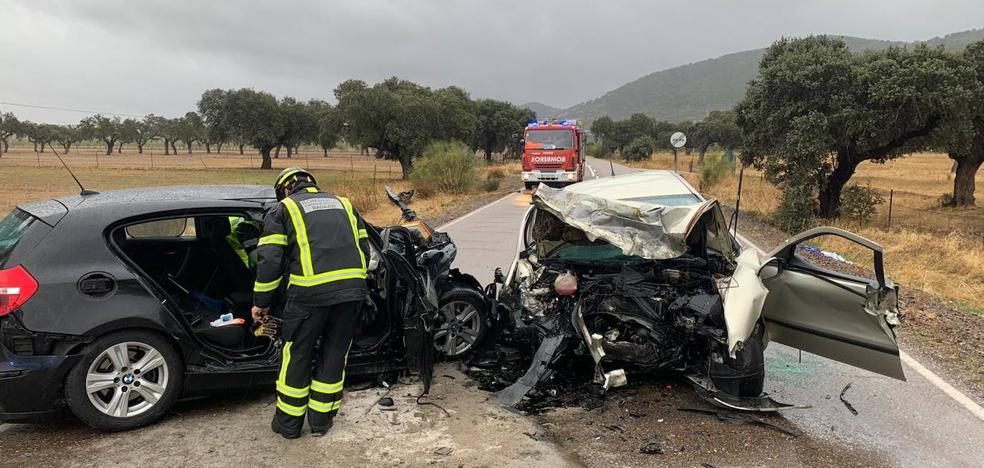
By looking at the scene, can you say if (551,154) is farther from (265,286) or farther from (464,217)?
(265,286)

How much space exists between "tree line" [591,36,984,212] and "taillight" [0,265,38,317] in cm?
1517

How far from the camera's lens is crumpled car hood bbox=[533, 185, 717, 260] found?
4.21 meters

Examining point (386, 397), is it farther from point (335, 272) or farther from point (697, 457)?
point (697, 457)

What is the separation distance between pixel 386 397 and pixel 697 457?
2.11m

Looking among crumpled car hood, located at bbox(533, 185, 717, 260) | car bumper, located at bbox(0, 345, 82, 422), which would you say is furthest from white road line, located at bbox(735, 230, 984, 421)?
car bumper, located at bbox(0, 345, 82, 422)

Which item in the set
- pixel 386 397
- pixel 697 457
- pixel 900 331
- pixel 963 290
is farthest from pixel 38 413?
pixel 963 290

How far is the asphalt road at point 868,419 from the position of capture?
138 inches

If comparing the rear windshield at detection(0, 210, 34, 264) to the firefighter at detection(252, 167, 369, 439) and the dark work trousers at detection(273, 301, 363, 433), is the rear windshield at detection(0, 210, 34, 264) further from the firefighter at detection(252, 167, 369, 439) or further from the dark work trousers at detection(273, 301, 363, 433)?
the dark work trousers at detection(273, 301, 363, 433)

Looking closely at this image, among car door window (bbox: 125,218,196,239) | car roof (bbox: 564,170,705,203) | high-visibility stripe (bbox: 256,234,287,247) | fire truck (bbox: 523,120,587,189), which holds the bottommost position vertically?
car door window (bbox: 125,218,196,239)

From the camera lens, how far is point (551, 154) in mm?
21797

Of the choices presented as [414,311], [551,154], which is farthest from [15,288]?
[551,154]

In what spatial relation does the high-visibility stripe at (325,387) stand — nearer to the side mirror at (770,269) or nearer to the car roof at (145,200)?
the car roof at (145,200)

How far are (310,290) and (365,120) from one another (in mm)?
35033

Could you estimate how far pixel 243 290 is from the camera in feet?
16.0
